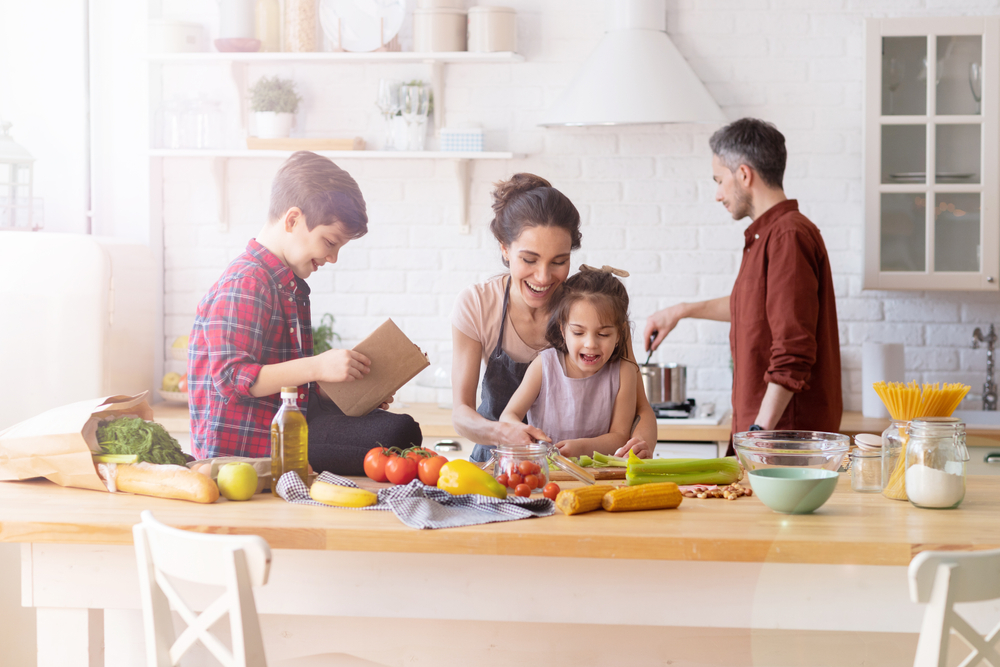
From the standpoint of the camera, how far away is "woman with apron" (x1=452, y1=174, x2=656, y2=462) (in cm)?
215

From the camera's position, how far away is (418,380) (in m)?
3.70

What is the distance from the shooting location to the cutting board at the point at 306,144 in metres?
3.50

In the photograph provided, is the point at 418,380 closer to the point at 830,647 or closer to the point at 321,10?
the point at 321,10

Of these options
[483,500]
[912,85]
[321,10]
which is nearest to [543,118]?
[321,10]

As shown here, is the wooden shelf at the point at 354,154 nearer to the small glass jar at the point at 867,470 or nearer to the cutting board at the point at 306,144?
the cutting board at the point at 306,144

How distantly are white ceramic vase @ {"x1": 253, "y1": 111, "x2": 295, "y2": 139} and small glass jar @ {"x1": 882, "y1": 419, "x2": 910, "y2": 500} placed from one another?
2.67 meters

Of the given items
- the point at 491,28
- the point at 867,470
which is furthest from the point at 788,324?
the point at 491,28

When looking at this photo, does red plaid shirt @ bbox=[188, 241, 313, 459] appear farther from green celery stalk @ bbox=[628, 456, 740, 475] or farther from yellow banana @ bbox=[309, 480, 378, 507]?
green celery stalk @ bbox=[628, 456, 740, 475]

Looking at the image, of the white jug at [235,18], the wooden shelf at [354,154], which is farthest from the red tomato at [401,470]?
the white jug at [235,18]

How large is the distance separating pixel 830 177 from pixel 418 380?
175 cm

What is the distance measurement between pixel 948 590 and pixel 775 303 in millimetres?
1371

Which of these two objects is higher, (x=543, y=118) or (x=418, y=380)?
(x=543, y=118)

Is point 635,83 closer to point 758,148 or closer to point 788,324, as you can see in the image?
point 758,148

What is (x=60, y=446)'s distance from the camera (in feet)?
5.43
